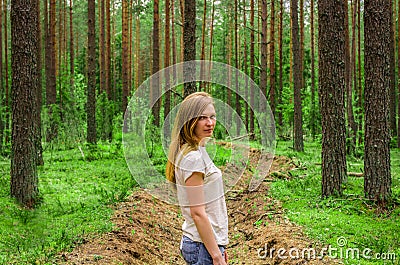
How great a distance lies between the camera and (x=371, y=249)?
5633 millimetres

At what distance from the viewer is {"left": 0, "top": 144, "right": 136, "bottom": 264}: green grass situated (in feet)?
19.0

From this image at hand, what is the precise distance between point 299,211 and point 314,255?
2354 mm

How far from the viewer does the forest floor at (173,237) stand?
5.65 m

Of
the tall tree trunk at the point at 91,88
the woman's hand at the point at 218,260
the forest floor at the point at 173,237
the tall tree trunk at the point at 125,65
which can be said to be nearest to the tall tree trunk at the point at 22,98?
the forest floor at the point at 173,237

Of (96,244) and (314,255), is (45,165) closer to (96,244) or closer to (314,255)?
(96,244)

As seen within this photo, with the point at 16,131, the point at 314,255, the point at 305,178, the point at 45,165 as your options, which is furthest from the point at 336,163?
the point at 45,165

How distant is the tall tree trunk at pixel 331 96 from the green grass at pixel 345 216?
0.42 meters

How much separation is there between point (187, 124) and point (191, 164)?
29 centimetres

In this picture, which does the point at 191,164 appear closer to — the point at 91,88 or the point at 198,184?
the point at 198,184

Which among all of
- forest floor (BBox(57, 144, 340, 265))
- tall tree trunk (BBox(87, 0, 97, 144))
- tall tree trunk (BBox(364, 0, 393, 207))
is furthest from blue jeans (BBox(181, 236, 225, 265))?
tall tree trunk (BBox(87, 0, 97, 144))

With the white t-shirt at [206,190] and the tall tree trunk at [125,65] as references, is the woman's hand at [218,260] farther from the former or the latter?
the tall tree trunk at [125,65]

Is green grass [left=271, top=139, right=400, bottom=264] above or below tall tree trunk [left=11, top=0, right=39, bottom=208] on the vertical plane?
below

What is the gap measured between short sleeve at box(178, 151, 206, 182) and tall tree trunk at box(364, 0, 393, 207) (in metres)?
5.47

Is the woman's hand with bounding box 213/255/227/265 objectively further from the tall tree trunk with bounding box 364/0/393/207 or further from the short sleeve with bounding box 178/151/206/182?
the tall tree trunk with bounding box 364/0/393/207
